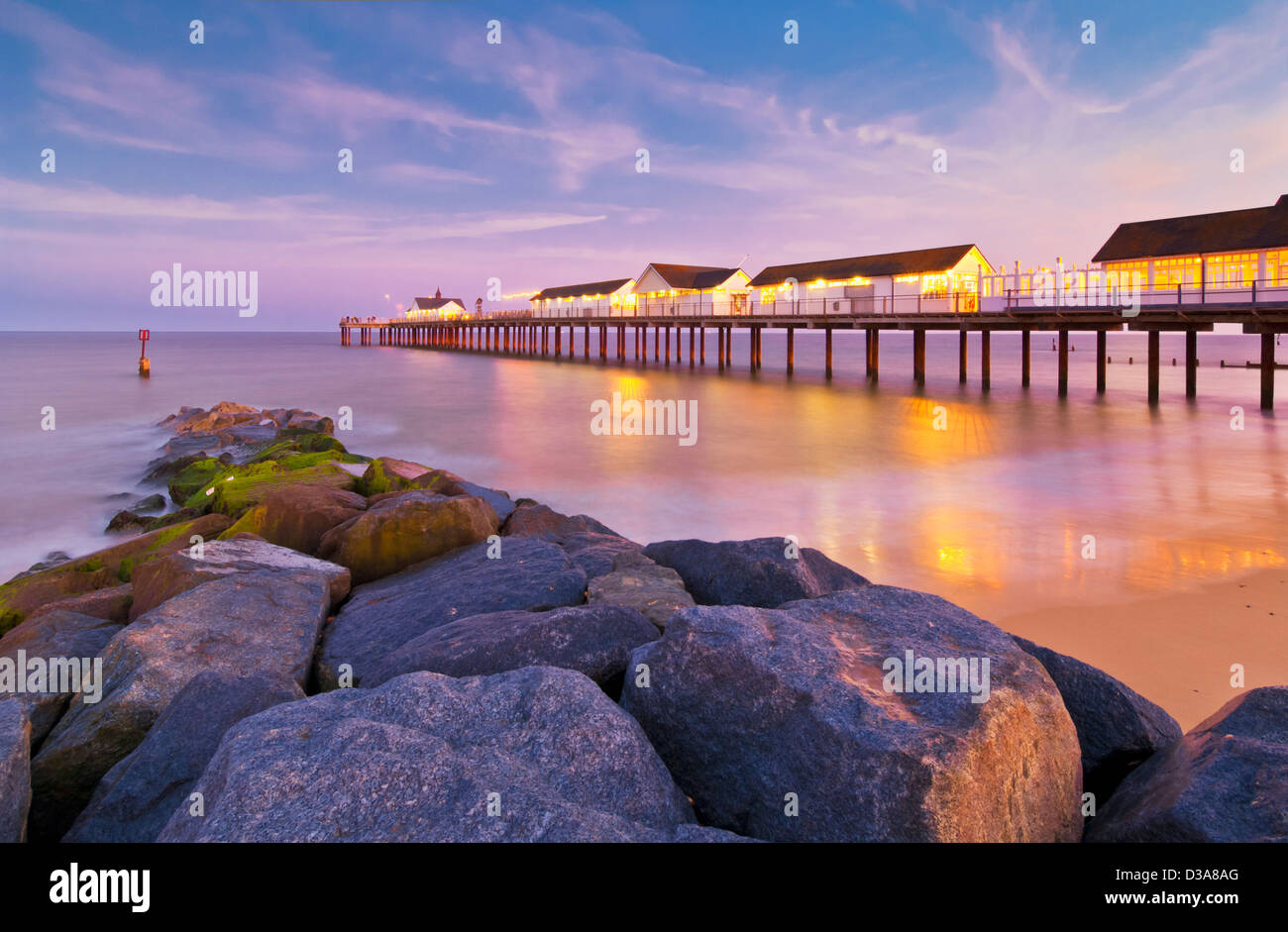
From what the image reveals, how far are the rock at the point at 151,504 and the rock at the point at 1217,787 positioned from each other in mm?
14379

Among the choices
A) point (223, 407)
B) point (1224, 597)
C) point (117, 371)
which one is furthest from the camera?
point (117, 371)

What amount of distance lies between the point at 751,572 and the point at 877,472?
11.2 metres

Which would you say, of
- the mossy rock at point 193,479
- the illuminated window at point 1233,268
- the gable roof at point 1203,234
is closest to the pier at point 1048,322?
the illuminated window at point 1233,268

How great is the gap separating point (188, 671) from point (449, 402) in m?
30.6

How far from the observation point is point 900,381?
42.5m

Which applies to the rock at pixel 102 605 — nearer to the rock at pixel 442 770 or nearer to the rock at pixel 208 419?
the rock at pixel 442 770

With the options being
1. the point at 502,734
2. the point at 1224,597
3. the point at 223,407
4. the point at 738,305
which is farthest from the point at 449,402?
the point at 502,734

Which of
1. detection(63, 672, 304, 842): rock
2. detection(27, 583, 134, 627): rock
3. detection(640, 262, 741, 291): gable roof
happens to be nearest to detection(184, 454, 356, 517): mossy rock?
detection(27, 583, 134, 627): rock

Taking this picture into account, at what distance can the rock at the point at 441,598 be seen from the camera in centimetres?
538

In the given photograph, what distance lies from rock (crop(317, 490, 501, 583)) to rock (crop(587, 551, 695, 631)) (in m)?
1.85

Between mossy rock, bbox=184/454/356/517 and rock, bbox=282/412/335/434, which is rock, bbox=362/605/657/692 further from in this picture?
rock, bbox=282/412/335/434

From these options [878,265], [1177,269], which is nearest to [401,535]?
[1177,269]
